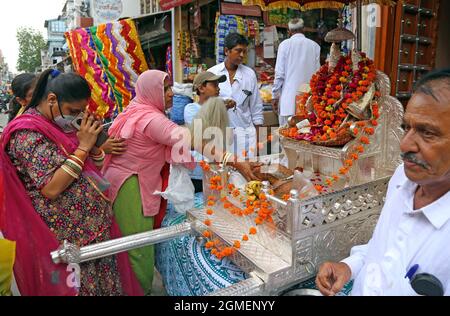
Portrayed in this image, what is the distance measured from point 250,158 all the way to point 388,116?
3.00ft

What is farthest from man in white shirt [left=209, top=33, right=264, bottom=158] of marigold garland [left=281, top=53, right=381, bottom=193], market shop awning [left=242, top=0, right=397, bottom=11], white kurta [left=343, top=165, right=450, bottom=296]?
white kurta [left=343, top=165, right=450, bottom=296]

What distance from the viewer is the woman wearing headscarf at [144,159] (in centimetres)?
218

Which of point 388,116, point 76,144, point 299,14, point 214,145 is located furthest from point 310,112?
point 299,14

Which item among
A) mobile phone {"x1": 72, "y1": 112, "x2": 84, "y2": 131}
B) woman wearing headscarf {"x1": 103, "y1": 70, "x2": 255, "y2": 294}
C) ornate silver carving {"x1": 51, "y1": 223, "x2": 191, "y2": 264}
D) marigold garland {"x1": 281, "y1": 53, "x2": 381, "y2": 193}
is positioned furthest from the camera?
woman wearing headscarf {"x1": 103, "y1": 70, "x2": 255, "y2": 294}

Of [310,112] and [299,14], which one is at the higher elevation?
[299,14]

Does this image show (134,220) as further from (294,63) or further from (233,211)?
(294,63)

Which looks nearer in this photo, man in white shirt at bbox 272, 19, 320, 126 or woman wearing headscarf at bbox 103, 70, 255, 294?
woman wearing headscarf at bbox 103, 70, 255, 294

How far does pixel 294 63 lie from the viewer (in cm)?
416

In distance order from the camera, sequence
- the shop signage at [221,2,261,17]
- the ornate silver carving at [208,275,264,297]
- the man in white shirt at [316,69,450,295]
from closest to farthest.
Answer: the man in white shirt at [316,69,450,295] < the ornate silver carving at [208,275,264,297] < the shop signage at [221,2,261,17]

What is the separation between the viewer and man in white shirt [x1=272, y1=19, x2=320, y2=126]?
4.11 metres

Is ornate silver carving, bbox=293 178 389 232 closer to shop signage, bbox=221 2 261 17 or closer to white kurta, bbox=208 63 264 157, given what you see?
white kurta, bbox=208 63 264 157

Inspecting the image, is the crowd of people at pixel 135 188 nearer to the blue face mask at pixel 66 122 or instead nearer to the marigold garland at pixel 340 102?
the blue face mask at pixel 66 122
